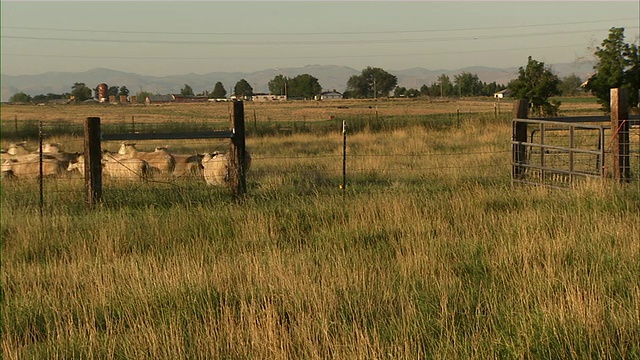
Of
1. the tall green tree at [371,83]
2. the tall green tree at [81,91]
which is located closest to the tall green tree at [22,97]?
the tall green tree at [81,91]

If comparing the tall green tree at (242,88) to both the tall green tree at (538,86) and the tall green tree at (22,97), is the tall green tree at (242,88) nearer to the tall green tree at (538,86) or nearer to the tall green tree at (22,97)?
the tall green tree at (22,97)

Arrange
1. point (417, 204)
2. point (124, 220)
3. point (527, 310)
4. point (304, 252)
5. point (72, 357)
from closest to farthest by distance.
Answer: point (72, 357)
point (527, 310)
point (304, 252)
point (124, 220)
point (417, 204)

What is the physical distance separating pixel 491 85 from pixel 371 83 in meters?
26.6

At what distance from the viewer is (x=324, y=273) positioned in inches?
235

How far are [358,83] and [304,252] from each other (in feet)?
513

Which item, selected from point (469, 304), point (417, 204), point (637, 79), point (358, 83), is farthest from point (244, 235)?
point (358, 83)

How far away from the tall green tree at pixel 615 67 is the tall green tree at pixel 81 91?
318ft

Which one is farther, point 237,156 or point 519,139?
point 519,139

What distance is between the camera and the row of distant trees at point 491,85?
35.7 meters

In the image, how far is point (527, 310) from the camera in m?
4.84

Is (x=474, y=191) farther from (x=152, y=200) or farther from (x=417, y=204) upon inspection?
(x=152, y=200)

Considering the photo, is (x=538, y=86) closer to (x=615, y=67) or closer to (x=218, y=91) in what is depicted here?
(x=615, y=67)

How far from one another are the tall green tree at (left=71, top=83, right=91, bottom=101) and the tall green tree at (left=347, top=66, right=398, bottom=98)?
198 feet

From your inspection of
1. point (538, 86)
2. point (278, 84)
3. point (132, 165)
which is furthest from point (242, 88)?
point (132, 165)
